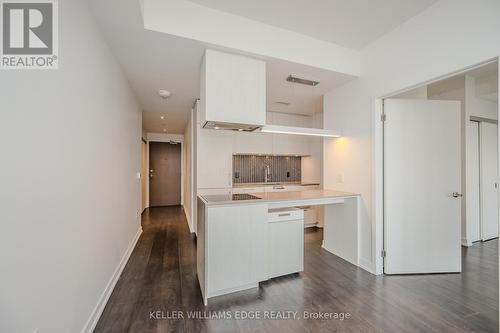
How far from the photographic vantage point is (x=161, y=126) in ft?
20.1

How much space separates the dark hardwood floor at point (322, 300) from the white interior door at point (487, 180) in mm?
1064

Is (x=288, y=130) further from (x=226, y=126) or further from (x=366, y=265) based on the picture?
(x=366, y=265)

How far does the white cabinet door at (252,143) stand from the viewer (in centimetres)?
435

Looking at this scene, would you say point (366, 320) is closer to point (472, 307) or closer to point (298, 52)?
point (472, 307)

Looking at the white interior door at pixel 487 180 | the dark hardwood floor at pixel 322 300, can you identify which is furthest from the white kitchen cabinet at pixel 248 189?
the white interior door at pixel 487 180

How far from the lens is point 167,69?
99.9 inches

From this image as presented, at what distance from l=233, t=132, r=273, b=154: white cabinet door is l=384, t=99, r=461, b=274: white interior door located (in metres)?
2.39

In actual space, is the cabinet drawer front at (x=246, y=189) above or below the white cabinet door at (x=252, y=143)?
below

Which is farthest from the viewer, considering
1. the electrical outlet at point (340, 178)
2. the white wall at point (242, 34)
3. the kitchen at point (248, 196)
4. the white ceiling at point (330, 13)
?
the electrical outlet at point (340, 178)

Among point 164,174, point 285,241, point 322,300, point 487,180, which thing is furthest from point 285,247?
point 164,174

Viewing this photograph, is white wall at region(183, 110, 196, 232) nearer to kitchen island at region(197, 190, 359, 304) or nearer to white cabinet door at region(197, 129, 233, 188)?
white cabinet door at region(197, 129, 233, 188)

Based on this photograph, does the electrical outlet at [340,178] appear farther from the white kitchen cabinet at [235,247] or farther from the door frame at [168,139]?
the door frame at [168,139]
